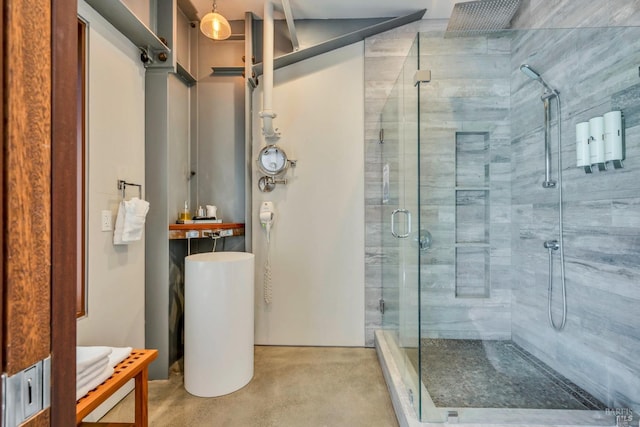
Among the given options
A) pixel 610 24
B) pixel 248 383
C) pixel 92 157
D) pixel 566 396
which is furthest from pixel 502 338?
pixel 92 157

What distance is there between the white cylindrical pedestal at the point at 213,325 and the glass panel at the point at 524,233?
1.08 meters

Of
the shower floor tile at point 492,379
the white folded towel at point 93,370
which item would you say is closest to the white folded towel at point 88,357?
the white folded towel at point 93,370

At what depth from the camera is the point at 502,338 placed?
2.30m

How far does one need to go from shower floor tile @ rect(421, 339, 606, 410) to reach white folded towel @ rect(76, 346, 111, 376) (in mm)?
1463

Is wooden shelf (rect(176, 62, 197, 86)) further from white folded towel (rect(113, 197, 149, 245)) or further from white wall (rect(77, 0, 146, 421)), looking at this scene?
white folded towel (rect(113, 197, 149, 245))

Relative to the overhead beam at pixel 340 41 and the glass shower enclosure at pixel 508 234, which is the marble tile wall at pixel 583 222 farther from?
the overhead beam at pixel 340 41

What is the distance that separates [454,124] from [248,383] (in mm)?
2242

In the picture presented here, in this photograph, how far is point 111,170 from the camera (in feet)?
5.87

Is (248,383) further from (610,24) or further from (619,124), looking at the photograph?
(610,24)

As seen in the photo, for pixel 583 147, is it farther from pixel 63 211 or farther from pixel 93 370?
pixel 93 370

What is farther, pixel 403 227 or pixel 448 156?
pixel 448 156

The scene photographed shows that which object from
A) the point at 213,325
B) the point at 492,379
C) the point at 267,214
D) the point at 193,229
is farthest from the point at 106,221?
the point at 492,379

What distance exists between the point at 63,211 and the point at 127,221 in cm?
151

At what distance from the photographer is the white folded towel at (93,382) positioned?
114cm
